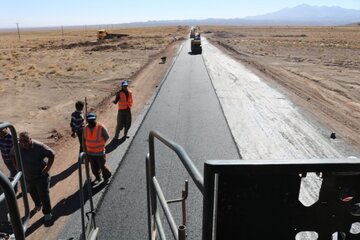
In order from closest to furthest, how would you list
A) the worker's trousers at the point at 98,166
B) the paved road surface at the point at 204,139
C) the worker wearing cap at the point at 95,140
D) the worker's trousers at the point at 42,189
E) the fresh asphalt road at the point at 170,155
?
the fresh asphalt road at the point at 170,155 < the worker's trousers at the point at 42,189 < the paved road surface at the point at 204,139 < the worker wearing cap at the point at 95,140 < the worker's trousers at the point at 98,166

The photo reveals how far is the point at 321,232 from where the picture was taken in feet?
6.87

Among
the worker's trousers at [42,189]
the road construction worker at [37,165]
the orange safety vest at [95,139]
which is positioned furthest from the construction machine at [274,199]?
the orange safety vest at [95,139]

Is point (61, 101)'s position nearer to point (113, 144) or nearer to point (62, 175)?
point (113, 144)

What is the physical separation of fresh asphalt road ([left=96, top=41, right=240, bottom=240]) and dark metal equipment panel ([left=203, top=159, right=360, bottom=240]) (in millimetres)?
4406

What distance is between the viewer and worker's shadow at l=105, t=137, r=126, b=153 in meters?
10.8

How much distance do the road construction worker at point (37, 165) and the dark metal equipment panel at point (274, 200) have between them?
17.0 feet

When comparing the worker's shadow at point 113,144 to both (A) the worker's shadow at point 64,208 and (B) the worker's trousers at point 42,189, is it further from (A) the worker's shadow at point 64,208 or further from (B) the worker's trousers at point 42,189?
(B) the worker's trousers at point 42,189

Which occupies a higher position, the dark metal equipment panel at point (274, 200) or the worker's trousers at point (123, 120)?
the dark metal equipment panel at point (274, 200)

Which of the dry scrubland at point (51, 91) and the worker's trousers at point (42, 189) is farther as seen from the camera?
the dry scrubland at point (51, 91)

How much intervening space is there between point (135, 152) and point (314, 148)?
5.12m

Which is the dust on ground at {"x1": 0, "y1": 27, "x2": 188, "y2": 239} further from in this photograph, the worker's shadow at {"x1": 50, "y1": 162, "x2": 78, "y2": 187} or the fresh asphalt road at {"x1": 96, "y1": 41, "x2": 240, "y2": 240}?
the fresh asphalt road at {"x1": 96, "y1": 41, "x2": 240, "y2": 240}

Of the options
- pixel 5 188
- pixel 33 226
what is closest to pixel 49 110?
pixel 33 226

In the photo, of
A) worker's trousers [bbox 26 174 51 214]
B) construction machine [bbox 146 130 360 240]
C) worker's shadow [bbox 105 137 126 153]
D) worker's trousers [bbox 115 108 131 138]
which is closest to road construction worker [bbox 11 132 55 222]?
worker's trousers [bbox 26 174 51 214]

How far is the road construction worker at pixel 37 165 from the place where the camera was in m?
6.53
